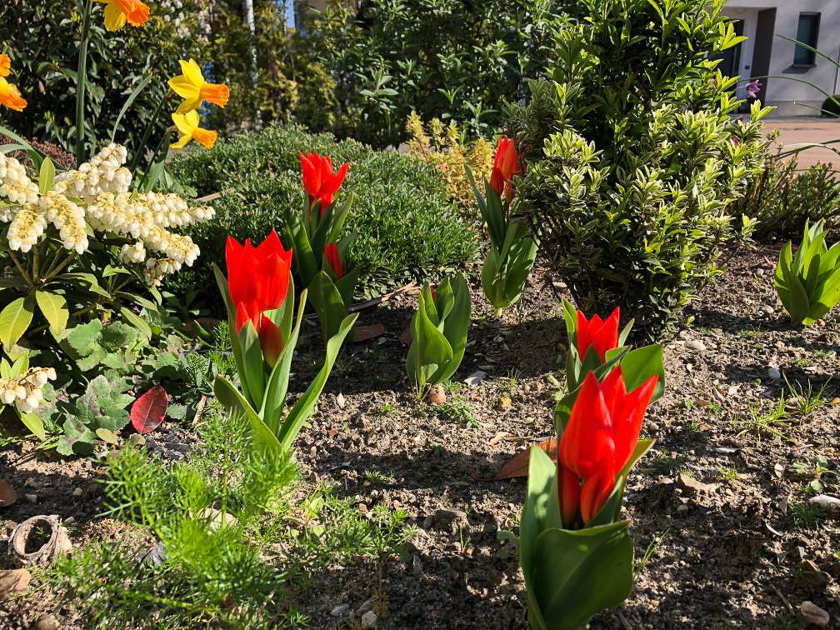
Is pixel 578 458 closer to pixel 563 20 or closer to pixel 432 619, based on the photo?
pixel 432 619

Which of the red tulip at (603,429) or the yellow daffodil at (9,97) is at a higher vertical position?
the yellow daffodil at (9,97)

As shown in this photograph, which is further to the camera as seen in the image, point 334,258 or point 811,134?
point 811,134

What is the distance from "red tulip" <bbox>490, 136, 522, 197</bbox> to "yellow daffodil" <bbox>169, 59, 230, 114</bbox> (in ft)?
3.94

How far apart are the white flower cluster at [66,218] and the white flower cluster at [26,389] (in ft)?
1.36

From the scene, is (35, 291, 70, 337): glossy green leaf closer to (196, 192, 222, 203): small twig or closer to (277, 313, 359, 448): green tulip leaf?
(277, 313, 359, 448): green tulip leaf

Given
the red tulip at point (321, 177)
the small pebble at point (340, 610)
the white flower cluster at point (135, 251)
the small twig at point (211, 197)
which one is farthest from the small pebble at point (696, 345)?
the small twig at point (211, 197)

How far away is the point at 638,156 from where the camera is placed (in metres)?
2.81

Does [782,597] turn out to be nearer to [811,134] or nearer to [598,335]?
[598,335]

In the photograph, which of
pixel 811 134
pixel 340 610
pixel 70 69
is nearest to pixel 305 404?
pixel 340 610

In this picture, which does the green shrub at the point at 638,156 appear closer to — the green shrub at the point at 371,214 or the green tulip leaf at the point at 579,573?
the green shrub at the point at 371,214

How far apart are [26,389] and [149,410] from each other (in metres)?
0.47

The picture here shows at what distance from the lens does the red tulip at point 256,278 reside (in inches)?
71.1

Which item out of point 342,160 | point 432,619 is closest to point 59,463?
point 432,619

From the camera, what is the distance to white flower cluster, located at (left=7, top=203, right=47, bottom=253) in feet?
6.88
